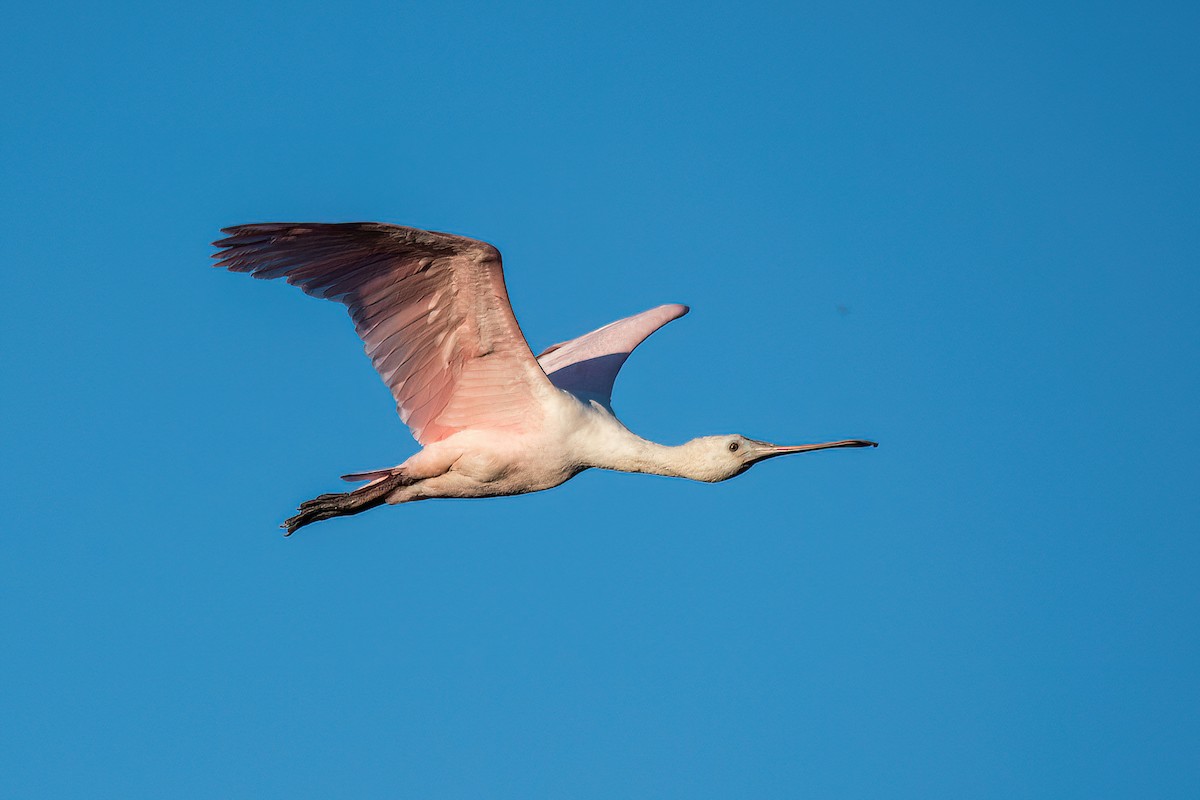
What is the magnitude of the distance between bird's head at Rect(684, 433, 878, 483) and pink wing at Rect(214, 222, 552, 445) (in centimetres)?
203

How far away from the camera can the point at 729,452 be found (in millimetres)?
18156

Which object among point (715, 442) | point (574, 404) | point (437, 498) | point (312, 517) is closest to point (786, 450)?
point (715, 442)

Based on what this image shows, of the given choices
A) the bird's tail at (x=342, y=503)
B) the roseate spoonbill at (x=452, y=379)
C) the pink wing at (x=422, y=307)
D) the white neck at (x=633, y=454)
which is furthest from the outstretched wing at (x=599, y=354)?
the bird's tail at (x=342, y=503)

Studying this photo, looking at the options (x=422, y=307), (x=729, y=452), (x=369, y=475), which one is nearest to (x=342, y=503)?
Answer: (x=369, y=475)

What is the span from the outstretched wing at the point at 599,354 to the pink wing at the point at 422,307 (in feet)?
5.34

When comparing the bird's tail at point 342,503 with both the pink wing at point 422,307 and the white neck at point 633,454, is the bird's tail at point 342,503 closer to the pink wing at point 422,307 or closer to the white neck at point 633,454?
the pink wing at point 422,307

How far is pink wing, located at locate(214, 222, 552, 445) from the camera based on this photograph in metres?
15.4

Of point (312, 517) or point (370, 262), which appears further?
point (312, 517)

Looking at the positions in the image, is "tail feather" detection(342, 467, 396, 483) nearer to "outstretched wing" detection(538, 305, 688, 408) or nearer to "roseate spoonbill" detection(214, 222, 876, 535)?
"roseate spoonbill" detection(214, 222, 876, 535)

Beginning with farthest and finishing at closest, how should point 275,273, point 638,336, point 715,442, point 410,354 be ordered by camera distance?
point 638,336, point 715,442, point 410,354, point 275,273

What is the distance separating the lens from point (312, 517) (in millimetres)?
17406

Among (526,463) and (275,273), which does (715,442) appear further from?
(275,273)

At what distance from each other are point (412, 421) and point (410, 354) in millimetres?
964

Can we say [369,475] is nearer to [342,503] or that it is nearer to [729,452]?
[342,503]
